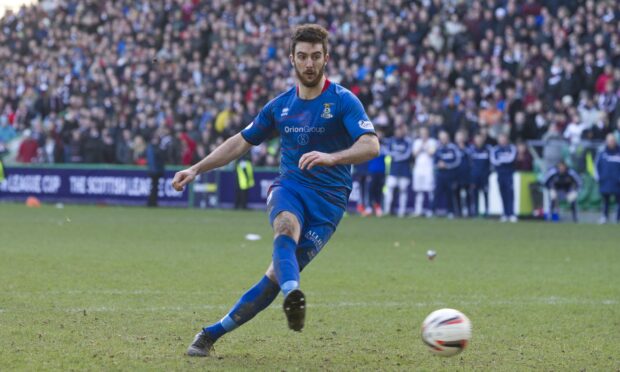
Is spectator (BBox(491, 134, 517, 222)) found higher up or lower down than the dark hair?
lower down

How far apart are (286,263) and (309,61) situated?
49.5 inches

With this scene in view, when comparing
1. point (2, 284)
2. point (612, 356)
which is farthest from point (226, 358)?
point (2, 284)

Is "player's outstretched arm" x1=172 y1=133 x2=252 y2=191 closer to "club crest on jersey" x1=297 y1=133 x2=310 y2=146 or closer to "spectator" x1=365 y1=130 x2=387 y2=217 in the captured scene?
"club crest on jersey" x1=297 y1=133 x2=310 y2=146

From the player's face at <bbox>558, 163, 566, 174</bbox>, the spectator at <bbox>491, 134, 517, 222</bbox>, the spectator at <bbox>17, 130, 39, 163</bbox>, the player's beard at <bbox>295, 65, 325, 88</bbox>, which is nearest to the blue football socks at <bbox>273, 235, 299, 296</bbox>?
the player's beard at <bbox>295, 65, 325, 88</bbox>

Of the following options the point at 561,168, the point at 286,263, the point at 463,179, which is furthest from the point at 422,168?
the point at 286,263

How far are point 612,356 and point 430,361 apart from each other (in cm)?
124

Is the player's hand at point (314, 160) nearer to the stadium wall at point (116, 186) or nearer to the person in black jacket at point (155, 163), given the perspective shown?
the stadium wall at point (116, 186)

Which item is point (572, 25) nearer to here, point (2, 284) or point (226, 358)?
point (2, 284)

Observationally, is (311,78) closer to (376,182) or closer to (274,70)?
(376,182)

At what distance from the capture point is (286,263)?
6.72 m

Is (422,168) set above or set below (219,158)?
below

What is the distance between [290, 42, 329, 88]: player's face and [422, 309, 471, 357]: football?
1668 millimetres

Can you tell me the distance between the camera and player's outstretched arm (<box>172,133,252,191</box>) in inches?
290

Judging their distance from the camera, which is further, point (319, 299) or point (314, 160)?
point (319, 299)
